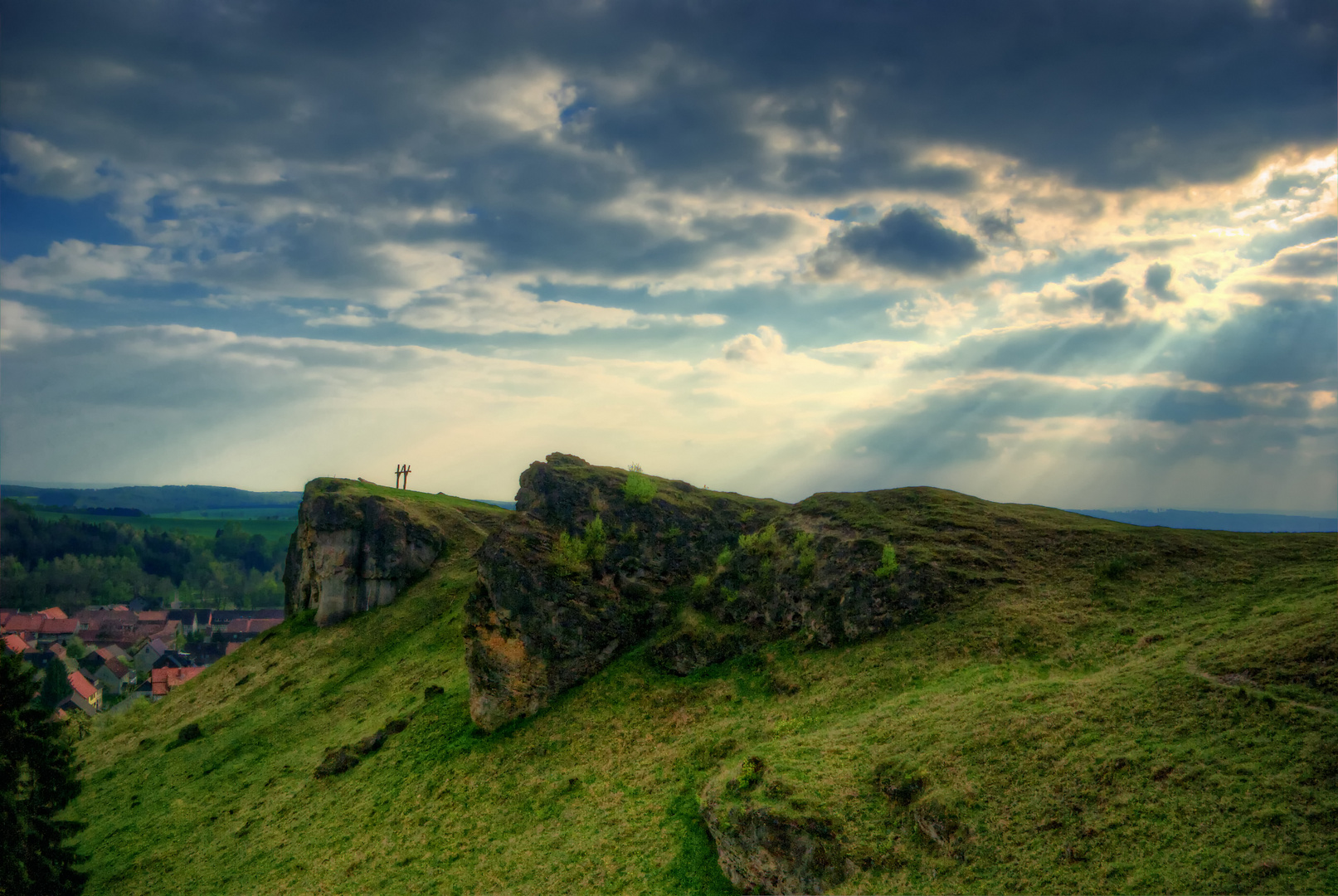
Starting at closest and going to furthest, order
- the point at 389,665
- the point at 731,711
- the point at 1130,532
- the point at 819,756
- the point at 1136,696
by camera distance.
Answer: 1. the point at 1136,696
2. the point at 819,756
3. the point at 731,711
4. the point at 1130,532
5. the point at 389,665

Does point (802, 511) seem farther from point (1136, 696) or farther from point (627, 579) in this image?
point (1136, 696)

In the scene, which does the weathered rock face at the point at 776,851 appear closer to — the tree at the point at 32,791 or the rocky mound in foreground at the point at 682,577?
the rocky mound in foreground at the point at 682,577

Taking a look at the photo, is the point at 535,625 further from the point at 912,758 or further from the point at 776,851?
the point at 912,758

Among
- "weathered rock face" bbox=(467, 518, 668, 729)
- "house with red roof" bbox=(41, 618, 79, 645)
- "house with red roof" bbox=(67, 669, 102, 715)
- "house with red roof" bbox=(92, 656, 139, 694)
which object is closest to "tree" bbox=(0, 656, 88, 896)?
"weathered rock face" bbox=(467, 518, 668, 729)

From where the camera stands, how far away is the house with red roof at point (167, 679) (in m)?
113

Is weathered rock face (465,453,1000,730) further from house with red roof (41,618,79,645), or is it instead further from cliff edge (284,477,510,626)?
house with red roof (41,618,79,645)

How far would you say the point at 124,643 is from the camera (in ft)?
566

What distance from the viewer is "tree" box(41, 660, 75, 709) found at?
367ft

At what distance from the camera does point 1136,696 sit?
23.3 meters

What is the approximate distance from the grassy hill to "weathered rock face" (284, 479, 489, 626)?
13755 millimetres

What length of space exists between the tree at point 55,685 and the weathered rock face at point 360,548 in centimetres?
7536

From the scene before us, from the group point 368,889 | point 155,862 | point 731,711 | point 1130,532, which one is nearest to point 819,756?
point 731,711

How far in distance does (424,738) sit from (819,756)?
25.2m

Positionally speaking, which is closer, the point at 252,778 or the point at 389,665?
the point at 252,778
